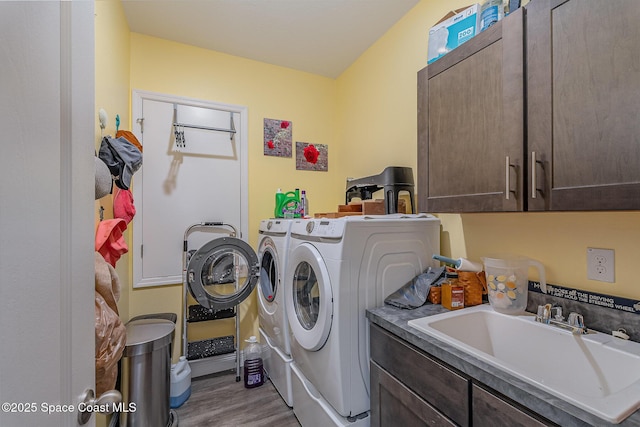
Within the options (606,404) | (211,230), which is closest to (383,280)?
(606,404)

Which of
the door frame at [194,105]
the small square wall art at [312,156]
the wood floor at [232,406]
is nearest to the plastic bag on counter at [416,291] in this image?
→ the wood floor at [232,406]

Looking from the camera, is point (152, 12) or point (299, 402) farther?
point (152, 12)

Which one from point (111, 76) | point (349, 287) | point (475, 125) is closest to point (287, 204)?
point (349, 287)

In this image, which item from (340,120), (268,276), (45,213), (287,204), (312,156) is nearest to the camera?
(45,213)

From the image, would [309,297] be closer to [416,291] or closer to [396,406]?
[416,291]

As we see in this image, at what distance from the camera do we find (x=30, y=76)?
0.44 meters

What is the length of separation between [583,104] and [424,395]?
1.13 meters

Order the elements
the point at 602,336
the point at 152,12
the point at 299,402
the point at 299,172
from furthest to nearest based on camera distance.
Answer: the point at 299,172, the point at 152,12, the point at 299,402, the point at 602,336

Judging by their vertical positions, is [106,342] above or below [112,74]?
below

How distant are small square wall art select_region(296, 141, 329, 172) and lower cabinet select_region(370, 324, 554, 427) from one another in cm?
197

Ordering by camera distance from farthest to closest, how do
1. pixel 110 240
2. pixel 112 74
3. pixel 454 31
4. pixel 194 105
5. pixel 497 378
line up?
pixel 194 105 < pixel 112 74 < pixel 454 31 < pixel 110 240 < pixel 497 378

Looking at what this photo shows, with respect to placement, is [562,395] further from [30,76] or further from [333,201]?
[333,201]

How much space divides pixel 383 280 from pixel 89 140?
4.30ft

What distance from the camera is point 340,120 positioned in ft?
10.1
